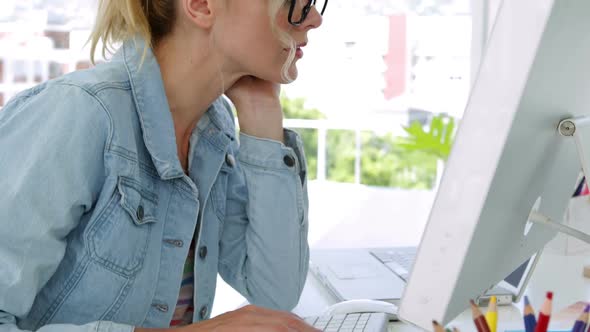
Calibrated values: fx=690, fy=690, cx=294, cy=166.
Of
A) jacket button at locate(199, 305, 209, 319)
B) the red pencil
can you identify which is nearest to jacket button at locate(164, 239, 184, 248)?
jacket button at locate(199, 305, 209, 319)

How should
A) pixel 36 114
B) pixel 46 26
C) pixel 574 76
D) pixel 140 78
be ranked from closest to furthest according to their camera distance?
pixel 574 76 < pixel 36 114 < pixel 140 78 < pixel 46 26

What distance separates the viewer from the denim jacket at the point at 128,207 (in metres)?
0.79

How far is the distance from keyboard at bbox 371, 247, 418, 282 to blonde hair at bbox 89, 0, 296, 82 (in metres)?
0.43

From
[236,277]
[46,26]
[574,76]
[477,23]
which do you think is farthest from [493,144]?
[46,26]

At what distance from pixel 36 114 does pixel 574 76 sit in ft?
1.97

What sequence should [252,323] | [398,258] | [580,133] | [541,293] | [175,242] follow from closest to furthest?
[580,133], [252,323], [175,242], [541,293], [398,258]

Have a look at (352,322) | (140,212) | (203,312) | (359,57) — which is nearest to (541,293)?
(352,322)

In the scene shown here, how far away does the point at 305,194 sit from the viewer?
1201mm

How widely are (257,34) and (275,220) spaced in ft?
1.05

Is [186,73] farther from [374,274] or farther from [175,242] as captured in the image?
[374,274]

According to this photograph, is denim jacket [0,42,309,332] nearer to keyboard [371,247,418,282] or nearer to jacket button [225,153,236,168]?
jacket button [225,153,236,168]

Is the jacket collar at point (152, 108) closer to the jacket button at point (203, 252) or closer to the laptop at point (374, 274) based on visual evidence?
the jacket button at point (203, 252)

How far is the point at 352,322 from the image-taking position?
3.09ft

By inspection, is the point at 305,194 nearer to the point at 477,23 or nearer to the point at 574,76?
the point at 574,76
